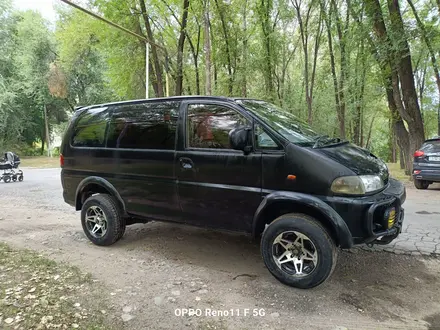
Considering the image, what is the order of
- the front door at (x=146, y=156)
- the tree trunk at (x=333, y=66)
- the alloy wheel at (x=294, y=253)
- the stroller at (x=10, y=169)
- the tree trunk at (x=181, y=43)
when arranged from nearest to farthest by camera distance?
the alloy wheel at (x=294, y=253)
the front door at (x=146, y=156)
the stroller at (x=10, y=169)
the tree trunk at (x=181, y=43)
the tree trunk at (x=333, y=66)

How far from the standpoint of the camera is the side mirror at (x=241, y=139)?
11.1 ft

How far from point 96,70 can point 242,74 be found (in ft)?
55.1

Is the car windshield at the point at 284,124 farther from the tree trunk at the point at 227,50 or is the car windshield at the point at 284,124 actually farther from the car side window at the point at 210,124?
the tree trunk at the point at 227,50

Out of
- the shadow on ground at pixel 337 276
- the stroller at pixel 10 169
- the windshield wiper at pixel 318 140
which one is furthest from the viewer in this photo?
the stroller at pixel 10 169

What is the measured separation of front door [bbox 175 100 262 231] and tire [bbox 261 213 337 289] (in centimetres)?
33

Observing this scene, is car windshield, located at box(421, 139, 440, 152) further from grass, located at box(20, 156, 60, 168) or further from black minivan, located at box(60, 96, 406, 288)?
grass, located at box(20, 156, 60, 168)

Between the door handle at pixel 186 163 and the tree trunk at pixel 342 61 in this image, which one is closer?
the door handle at pixel 186 163

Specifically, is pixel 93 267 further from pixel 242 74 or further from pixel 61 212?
pixel 242 74

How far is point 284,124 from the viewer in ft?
12.7

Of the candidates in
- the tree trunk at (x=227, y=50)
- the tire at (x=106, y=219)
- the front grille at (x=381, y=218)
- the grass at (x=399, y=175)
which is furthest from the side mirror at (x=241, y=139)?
the tree trunk at (x=227, y=50)

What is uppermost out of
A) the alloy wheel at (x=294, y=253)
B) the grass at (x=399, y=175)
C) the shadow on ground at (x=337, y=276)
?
the alloy wheel at (x=294, y=253)

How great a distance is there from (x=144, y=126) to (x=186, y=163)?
2.95 ft

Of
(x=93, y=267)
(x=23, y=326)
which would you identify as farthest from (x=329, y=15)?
(x=23, y=326)

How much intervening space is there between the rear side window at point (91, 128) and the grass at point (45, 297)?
177 cm
